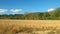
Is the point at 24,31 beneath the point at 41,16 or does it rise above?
beneath

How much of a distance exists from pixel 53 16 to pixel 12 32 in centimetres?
1222

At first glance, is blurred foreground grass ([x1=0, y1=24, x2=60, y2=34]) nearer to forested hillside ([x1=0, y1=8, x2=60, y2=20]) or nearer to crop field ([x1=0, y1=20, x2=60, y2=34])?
crop field ([x1=0, y1=20, x2=60, y2=34])

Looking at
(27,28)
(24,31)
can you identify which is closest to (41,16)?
(27,28)

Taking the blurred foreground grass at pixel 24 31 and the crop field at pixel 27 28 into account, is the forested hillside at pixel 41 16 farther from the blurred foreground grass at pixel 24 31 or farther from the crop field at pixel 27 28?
the blurred foreground grass at pixel 24 31

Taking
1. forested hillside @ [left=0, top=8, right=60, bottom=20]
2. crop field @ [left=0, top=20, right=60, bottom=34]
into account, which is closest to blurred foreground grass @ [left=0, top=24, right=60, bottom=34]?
crop field @ [left=0, top=20, right=60, bottom=34]

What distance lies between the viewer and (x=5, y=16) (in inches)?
622

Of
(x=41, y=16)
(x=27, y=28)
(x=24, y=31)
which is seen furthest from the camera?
(x=41, y=16)

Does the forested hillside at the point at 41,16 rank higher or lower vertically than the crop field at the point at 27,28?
higher

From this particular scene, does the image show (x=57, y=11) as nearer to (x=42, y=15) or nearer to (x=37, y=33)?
(x=42, y=15)

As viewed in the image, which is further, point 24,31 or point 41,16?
point 41,16

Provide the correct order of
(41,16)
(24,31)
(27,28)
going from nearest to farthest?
(24,31) → (27,28) → (41,16)

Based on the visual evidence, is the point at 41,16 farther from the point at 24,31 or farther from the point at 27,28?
the point at 24,31

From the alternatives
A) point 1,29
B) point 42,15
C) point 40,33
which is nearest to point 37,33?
point 40,33

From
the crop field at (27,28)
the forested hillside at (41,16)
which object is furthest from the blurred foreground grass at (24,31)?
the forested hillside at (41,16)
